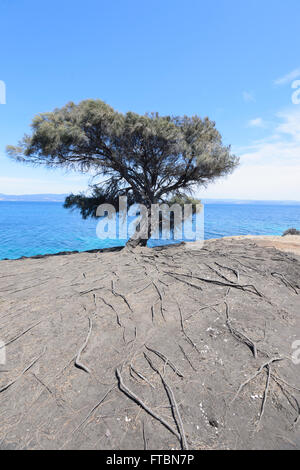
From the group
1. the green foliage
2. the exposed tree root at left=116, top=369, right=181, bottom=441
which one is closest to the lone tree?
the green foliage

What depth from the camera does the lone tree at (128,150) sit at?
29.1ft

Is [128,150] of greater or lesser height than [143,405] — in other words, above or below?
above

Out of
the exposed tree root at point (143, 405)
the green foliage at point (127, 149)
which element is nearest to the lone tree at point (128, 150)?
the green foliage at point (127, 149)

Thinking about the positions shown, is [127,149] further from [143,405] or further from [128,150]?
[143,405]

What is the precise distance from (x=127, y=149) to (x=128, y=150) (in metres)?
0.07

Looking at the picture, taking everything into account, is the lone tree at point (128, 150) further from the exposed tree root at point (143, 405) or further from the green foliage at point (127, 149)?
the exposed tree root at point (143, 405)

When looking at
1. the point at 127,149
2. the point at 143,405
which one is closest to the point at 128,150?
the point at 127,149

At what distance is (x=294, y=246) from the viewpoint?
33.3 feet

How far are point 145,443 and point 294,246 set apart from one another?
1070 cm

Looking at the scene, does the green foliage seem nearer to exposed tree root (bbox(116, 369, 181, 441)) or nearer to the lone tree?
the lone tree

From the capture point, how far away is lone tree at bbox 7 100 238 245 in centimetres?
886

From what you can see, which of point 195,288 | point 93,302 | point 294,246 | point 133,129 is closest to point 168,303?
point 195,288

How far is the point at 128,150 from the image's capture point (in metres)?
10.2
